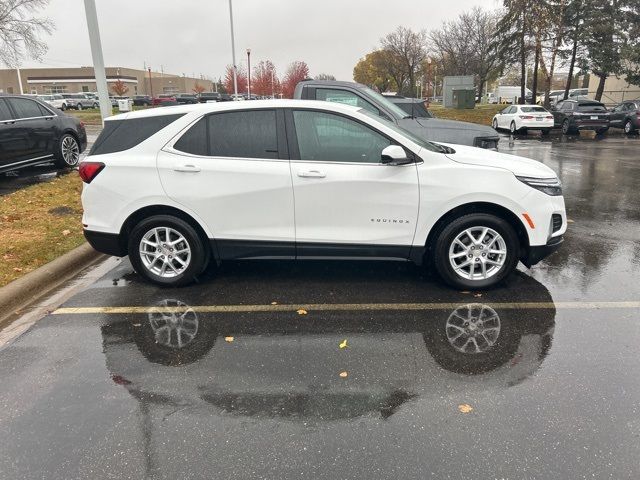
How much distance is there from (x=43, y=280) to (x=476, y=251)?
14.5 ft

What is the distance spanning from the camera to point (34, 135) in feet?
32.7

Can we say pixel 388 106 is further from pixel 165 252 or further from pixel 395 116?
pixel 165 252

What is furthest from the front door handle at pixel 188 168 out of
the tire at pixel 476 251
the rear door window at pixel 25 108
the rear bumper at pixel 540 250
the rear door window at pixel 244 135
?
the rear door window at pixel 25 108

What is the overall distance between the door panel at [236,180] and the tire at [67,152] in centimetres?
717

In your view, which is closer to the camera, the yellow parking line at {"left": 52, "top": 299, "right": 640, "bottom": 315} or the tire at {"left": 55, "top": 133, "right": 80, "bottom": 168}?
the yellow parking line at {"left": 52, "top": 299, "right": 640, "bottom": 315}

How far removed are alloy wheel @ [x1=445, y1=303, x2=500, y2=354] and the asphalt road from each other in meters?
0.02

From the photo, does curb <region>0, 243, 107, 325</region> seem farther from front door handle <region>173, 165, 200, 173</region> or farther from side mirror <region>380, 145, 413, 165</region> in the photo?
side mirror <region>380, 145, 413, 165</region>

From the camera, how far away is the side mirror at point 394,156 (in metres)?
4.45

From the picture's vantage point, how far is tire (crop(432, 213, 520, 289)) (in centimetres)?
463

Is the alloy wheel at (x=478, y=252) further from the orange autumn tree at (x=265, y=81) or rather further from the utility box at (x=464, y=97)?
the orange autumn tree at (x=265, y=81)

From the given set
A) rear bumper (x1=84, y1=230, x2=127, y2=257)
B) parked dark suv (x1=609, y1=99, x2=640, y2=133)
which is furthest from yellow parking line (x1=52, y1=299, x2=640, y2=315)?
parked dark suv (x1=609, y1=99, x2=640, y2=133)

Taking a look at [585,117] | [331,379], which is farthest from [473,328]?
[585,117]

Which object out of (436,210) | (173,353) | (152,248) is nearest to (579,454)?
(436,210)

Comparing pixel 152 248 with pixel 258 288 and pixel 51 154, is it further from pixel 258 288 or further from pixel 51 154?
pixel 51 154
